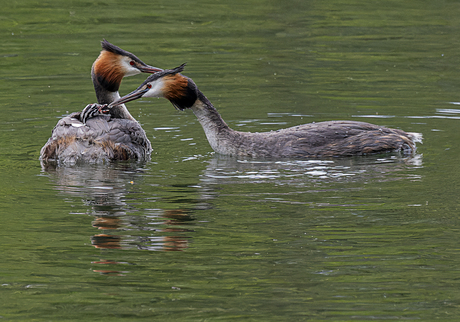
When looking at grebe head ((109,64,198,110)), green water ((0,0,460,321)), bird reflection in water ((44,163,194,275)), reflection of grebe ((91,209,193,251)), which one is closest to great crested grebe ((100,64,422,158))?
grebe head ((109,64,198,110))

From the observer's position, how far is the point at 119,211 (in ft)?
24.9

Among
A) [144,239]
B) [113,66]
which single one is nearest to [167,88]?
[113,66]

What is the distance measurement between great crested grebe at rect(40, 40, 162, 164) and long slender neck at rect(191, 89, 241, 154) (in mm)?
765

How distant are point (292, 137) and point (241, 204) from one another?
2.33m

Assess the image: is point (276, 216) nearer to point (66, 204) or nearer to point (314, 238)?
point (314, 238)

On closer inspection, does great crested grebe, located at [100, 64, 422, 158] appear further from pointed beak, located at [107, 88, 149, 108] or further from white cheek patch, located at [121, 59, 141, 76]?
white cheek patch, located at [121, 59, 141, 76]

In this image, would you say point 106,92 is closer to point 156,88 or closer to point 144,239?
point 156,88

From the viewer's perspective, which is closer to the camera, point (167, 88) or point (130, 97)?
point (130, 97)

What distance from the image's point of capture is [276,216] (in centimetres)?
727

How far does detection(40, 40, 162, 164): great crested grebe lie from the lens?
955 cm

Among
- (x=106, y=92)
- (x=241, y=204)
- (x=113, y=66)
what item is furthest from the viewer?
(x=106, y=92)

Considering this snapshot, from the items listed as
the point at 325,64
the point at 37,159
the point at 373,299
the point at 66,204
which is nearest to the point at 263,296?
the point at 373,299

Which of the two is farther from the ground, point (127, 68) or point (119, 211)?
point (127, 68)

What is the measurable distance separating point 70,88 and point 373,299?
9.84 meters
